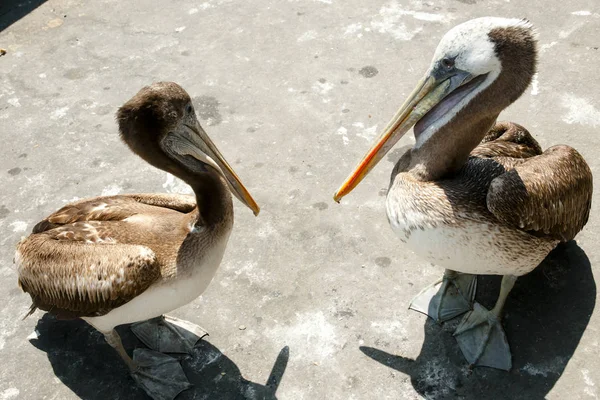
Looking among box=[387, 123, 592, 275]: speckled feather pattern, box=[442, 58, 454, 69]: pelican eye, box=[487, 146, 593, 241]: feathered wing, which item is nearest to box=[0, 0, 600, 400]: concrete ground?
box=[387, 123, 592, 275]: speckled feather pattern

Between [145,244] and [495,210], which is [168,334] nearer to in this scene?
[145,244]

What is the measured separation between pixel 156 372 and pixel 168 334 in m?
0.25

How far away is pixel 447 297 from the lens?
3.59 m

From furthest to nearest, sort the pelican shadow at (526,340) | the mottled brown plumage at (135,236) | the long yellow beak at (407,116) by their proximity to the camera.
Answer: the pelican shadow at (526,340)
the long yellow beak at (407,116)
the mottled brown plumage at (135,236)

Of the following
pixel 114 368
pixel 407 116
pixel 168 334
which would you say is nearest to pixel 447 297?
pixel 407 116

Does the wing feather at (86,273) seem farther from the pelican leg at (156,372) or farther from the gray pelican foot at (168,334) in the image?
the gray pelican foot at (168,334)

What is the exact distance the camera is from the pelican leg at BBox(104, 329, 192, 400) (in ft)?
10.7

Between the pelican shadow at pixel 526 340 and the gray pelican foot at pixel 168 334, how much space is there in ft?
3.16

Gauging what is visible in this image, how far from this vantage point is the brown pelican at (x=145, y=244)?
2.89 meters

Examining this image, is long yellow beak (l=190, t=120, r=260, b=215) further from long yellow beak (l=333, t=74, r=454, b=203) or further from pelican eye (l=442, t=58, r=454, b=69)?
pelican eye (l=442, t=58, r=454, b=69)

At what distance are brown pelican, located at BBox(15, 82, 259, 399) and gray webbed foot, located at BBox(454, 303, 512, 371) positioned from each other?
1.35m

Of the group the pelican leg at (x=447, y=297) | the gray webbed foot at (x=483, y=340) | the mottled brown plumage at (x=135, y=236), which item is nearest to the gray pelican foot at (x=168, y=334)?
the mottled brown plumage at (x=135, y=236)

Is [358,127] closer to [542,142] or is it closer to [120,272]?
[542,142]

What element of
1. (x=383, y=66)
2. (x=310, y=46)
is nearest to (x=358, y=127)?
(x=383, y=66)
